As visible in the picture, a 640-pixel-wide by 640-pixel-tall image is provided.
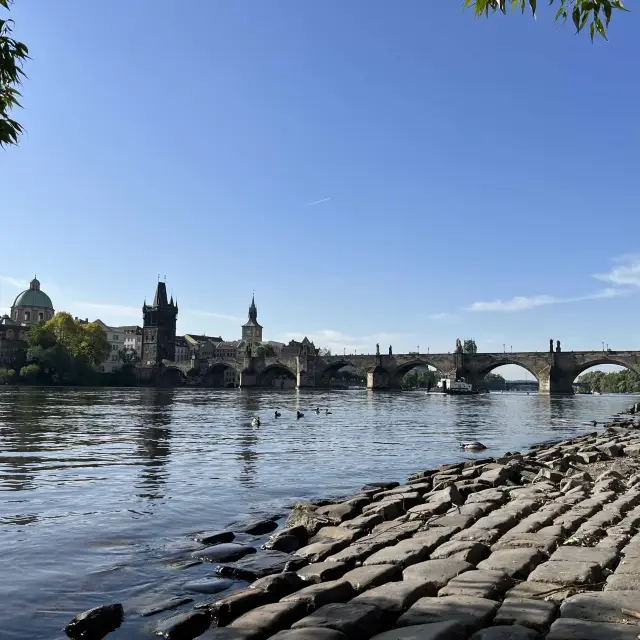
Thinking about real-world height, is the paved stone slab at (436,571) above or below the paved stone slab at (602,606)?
below

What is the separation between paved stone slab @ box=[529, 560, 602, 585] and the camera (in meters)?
5.18

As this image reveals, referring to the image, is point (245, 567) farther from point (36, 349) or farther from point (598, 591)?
point (36, 349)

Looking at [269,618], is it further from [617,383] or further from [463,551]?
[617,383]

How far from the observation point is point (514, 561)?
5.77 meters

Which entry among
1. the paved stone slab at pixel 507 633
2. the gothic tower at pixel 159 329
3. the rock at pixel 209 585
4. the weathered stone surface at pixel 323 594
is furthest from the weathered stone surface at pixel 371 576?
the gothic tower at pixel 159 329

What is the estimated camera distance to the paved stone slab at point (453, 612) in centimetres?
438

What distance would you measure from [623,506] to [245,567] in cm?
492

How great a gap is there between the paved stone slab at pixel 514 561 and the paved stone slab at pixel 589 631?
4.35 ft

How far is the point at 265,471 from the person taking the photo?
14852mm

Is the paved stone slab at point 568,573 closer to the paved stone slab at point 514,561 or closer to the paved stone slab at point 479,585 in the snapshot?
the paved stone slab at point 514,561

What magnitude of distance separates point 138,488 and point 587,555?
8693 mm

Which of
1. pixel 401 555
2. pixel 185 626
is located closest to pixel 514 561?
pixel 401 555

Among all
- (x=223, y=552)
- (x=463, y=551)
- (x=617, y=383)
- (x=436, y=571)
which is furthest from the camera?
(x=617, y=383)

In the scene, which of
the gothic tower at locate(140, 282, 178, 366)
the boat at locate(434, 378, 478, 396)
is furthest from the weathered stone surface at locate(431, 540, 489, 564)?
the gothic tower at locate(140, 282, 178, 366)
